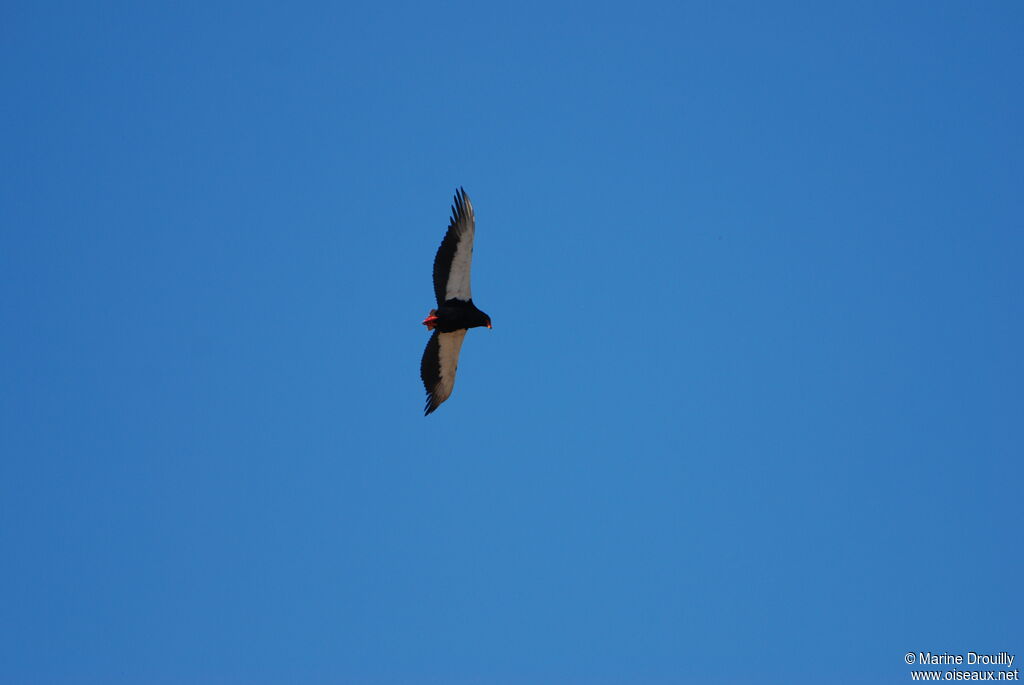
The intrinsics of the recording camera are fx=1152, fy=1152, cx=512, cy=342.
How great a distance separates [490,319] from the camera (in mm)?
29562

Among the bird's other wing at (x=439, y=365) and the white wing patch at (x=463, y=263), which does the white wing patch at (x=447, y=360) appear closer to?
the bird's other wing at (x=439, y=365)

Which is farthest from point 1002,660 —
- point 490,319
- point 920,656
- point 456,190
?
point 456,190

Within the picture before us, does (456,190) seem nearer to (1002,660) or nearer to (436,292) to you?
(436,292)

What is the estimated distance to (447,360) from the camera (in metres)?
29.9

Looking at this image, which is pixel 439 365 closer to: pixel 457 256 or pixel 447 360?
pixel 447 360

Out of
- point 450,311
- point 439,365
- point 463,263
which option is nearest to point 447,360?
point 439,365

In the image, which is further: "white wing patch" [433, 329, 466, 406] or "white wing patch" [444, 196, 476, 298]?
"white wing patch" [433, 329, 466, 406]

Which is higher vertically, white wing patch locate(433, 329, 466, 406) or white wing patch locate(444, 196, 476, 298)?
A: white wing patch locate(444, 196, 476, 298)

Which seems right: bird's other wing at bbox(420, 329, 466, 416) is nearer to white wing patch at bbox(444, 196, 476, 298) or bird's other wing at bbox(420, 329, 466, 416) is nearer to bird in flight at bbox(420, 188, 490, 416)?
bird in flight at bbox(420, 188, 490, 416)

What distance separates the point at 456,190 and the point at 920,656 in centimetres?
1561

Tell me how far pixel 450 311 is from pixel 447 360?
1.65 meters

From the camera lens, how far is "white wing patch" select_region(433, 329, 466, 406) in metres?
29.6

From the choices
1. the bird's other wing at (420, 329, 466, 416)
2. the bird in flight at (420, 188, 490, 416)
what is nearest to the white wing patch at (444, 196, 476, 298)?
the bird in flight at (420, 188, 490, 416)

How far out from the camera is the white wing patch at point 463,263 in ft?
92.3
